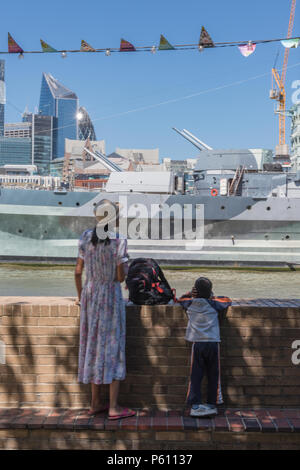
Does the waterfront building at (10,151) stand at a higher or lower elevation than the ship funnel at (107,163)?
higher

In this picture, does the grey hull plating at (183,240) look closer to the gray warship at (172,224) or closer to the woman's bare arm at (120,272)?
the gray warship at (172,224)

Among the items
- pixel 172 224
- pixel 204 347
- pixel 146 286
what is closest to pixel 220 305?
pixel 204 347

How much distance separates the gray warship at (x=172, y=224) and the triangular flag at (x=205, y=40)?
854 centimetres

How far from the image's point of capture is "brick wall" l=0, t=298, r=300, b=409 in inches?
147

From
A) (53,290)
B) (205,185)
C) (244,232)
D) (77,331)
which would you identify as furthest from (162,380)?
(205,185)

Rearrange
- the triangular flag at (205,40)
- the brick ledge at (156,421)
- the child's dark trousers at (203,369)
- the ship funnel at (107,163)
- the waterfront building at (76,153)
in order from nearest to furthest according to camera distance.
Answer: the brick ledge at (156,421), the child's dark trousers at (203,369), the triangular flag at (205,40), the ship funnel at (107,163), the waterfront building at (76,153)

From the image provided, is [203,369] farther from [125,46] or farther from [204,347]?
[125,46]

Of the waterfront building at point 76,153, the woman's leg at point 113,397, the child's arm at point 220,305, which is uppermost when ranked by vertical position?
the waterfront building at point 76,153

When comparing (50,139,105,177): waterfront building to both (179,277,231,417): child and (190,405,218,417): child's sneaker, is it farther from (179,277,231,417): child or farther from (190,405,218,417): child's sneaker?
(190,405,218,417): child's sneaker

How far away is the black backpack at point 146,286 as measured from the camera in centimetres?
388

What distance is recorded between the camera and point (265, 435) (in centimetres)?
339

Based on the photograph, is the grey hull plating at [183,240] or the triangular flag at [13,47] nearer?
the triangular flag at [13,47]

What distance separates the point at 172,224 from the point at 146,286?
49.7ft

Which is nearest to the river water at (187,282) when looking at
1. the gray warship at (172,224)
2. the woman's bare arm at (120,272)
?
the gray warship at (172,224)
